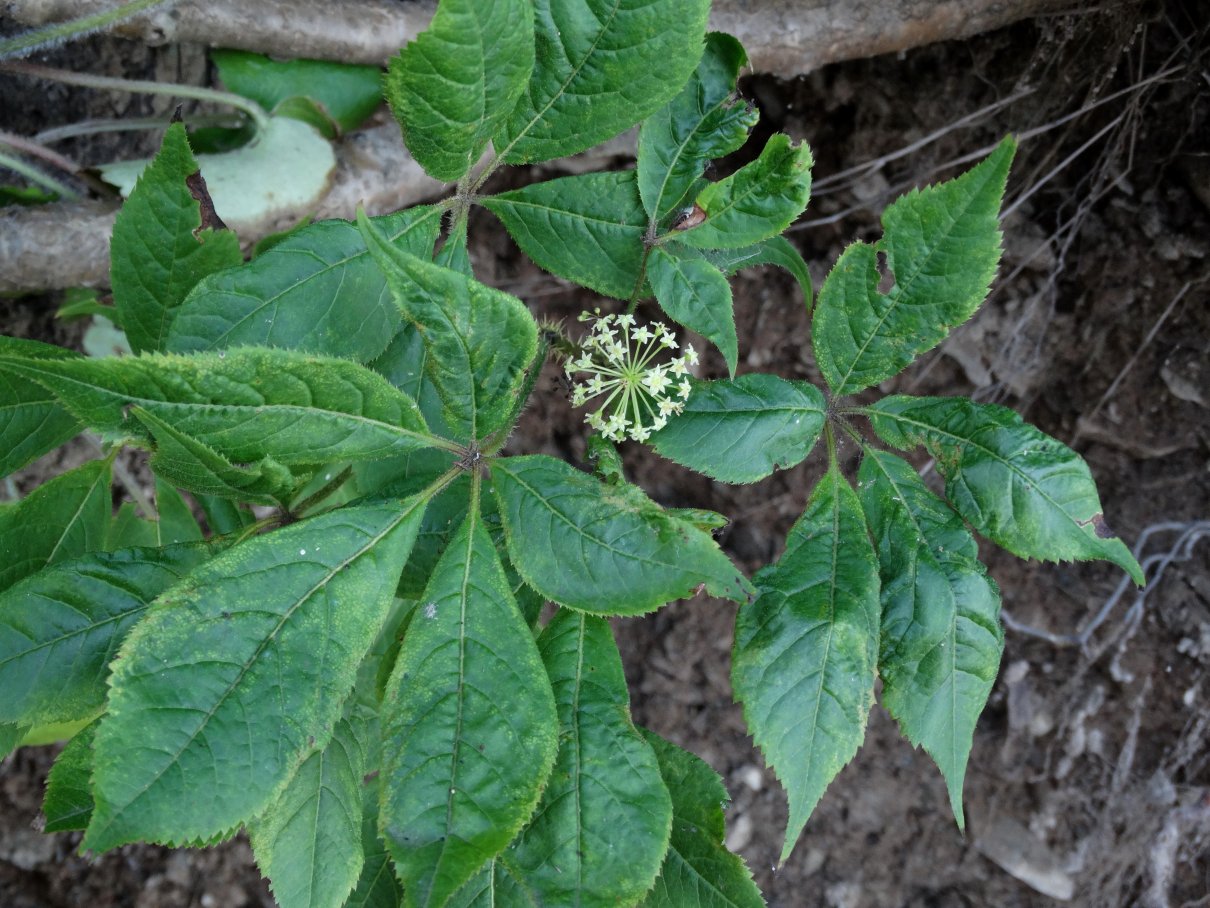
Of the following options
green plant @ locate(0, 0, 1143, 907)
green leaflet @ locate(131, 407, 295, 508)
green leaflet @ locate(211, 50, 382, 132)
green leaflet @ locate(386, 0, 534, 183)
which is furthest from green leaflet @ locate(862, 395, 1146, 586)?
green leaflet @ locate(211, 50, 382, 132)

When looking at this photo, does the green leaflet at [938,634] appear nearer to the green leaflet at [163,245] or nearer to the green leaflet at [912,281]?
the green leaflet at [912,281]

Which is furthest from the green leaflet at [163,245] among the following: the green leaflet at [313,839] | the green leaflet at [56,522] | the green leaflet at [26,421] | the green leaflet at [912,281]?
the green leaflet at [912,281]

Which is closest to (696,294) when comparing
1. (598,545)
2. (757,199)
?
(757,199)

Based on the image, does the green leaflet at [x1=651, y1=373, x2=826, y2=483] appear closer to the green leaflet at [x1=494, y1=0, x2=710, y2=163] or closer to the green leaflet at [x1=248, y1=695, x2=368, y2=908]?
the green leaflet at [x1=494, y1=0, x2=710, y2=163]

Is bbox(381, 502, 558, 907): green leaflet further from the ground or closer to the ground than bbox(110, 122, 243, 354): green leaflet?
closer to the ground

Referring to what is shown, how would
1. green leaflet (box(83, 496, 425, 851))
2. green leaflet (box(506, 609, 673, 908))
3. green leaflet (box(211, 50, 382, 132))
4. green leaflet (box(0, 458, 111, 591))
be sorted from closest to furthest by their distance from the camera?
green leaflet (box(83, 496, 425, 851)) < green leaflet (box(506, 609, 673, 908)) < green leaflet (box(0, 458, 111, 591)) < green leaflet (box(211, 50, 382, 132))

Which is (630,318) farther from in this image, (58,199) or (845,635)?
(58,199)

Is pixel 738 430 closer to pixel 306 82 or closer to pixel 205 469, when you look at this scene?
pixel 205 469

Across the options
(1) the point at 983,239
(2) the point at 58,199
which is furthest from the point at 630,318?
(2) the point at 58,199
